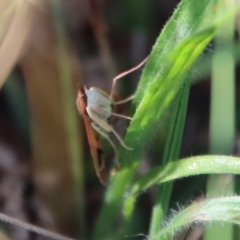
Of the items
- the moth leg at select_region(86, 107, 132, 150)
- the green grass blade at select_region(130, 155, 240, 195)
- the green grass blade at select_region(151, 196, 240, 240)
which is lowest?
the green grass blade at select_region(151, 196, 240, 240)

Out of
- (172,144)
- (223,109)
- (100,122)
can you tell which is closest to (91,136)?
(100,122)

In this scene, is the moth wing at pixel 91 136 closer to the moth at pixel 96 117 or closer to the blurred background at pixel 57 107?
the moth at pixel 96 117

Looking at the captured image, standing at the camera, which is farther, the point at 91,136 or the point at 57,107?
the point at 57,107

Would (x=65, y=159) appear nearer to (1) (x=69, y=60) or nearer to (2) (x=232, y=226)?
(1) (x=69, y=60)

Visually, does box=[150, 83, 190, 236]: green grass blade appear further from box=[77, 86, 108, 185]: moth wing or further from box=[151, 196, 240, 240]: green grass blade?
box=[77, 86, 108, 185]: moth wing

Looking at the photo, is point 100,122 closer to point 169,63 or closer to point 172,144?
point 172,144

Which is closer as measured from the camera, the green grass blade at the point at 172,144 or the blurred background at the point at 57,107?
the green grass blade at the point at 172,144

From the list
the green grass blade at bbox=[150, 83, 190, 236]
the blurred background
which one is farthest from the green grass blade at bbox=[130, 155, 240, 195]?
the blurred background

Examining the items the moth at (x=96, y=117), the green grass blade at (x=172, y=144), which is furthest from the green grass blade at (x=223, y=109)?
the moth at (x=96, y=117)

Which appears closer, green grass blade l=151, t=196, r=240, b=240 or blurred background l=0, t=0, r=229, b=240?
green grass blade l=151, t=196, r=240, b=240

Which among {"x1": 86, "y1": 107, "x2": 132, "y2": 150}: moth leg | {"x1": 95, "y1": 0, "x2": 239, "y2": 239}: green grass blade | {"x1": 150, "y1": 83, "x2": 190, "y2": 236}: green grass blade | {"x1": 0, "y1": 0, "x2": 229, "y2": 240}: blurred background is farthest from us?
{"x1": 0, "y1": 0, "x2": 229, "y2": 240}: blurred background
